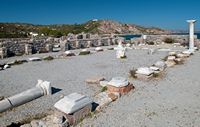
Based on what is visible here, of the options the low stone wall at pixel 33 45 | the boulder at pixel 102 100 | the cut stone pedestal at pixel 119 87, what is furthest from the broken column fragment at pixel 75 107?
the low stone wall at pixel 33 45

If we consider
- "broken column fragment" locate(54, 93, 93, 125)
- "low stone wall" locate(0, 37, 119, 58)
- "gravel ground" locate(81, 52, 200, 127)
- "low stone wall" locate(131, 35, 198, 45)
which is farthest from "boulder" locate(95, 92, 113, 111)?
"low stone wall" locate(131, 35, 198, 45)

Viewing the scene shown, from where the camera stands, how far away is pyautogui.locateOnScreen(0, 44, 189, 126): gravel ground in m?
6.57

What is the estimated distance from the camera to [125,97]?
834cm

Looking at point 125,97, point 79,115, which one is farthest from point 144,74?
point 79,115

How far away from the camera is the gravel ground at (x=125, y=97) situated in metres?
6.57

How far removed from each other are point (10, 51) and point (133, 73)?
12412mm

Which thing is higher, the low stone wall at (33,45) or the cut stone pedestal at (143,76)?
the low stone wall at (33,45)

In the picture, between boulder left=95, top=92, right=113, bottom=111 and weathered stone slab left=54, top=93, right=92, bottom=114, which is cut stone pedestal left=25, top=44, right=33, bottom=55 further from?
weathered stone slab left=54, top=93, right=92, bottom=114

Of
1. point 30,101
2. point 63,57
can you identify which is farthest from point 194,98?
point 63,57

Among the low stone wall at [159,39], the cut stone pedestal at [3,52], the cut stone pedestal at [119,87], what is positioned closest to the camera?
the cut stone pedestal at [119,87]

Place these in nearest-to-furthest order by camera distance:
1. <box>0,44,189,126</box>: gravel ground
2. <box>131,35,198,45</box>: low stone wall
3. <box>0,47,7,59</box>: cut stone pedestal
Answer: <box>0,44,189,126</box>: gravel ground
<box>0,47,7,59</box>: cut stone pedestal
<box>131,35,198,45</box>: low stone wall

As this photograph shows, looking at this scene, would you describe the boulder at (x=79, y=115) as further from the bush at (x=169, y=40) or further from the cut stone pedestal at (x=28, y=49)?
the bush at (x=169, y=40)

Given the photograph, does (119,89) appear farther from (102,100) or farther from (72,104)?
(72,104)

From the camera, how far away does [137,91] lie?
355 inches
